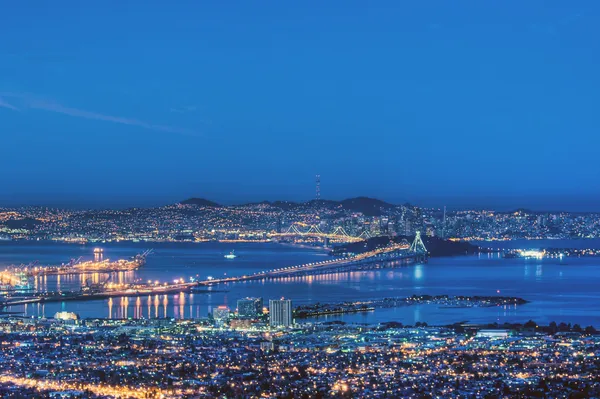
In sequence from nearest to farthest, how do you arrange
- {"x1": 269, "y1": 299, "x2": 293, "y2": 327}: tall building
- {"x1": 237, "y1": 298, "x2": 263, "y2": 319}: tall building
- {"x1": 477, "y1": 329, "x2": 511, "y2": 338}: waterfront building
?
{"x1": 477, "y1": 329, "x2": 511, "y2": 338}: waterfront building < {"x1": 269, "y1": 299, "x2": 293, "y2": 327}: tall building < {"x1": 237, "y1": 298, "x2": 263, "y2": 319}: tall building

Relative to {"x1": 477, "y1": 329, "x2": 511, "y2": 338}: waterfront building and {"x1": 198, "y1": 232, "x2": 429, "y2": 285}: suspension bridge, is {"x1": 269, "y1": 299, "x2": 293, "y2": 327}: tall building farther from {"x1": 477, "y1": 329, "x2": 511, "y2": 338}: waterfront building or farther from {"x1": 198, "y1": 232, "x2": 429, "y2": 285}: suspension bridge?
{"x1": 198, "y1": 232, "x2": 429, "y2": 285}: suspension bridge

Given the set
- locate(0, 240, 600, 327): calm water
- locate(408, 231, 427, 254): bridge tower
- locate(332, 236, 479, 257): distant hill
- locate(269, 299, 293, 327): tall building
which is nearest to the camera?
locate(269, 299, 293, 327): tall building

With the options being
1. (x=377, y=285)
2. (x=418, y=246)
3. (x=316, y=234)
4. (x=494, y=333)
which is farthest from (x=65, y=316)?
(x=316, y=234)

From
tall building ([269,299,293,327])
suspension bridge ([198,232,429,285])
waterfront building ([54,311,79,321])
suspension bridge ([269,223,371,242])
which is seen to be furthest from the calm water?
suspension bridge ([269,223,371,242])

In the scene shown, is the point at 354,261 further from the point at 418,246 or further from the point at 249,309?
the point at 249,309

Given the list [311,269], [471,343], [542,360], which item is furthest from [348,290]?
[542,360]

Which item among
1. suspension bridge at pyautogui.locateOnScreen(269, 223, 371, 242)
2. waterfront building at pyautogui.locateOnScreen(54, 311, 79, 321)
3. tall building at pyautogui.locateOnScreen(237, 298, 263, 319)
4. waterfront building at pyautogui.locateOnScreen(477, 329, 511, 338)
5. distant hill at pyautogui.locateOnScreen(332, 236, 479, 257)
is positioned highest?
suspension bridge at pyautogui.locateOnScreen(269, 223, 371, 242)
